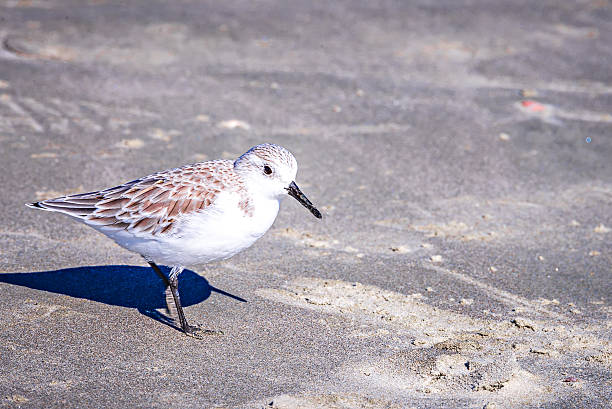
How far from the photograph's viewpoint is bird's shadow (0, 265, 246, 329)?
19.4ft

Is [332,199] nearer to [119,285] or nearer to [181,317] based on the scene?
[119,285]

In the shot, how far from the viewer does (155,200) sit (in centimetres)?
551

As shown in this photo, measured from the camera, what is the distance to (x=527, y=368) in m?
5.13

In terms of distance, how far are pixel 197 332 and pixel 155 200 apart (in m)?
1.01

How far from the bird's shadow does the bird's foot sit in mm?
193

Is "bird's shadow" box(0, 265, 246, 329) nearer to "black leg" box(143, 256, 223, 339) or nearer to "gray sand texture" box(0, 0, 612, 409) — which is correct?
"gray sand texture" box(0, 0, 612, 409)

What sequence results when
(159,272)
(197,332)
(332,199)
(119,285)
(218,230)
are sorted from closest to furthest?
(218,230)
(197,332)
(159,272)
(119,285)
(332,199)

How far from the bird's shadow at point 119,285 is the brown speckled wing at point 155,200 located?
2.20 ft

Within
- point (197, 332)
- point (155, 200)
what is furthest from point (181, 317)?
point (155, 200)

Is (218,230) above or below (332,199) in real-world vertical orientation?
above

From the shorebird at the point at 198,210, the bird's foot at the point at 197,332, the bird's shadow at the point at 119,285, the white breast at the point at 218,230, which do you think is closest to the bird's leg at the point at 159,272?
the shorebird at the point at 198,210

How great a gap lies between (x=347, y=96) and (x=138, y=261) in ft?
15.2

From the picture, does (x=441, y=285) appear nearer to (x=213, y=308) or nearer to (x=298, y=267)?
(x=298, y=267)

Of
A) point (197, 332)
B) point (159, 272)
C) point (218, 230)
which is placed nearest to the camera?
point (218, 230)
